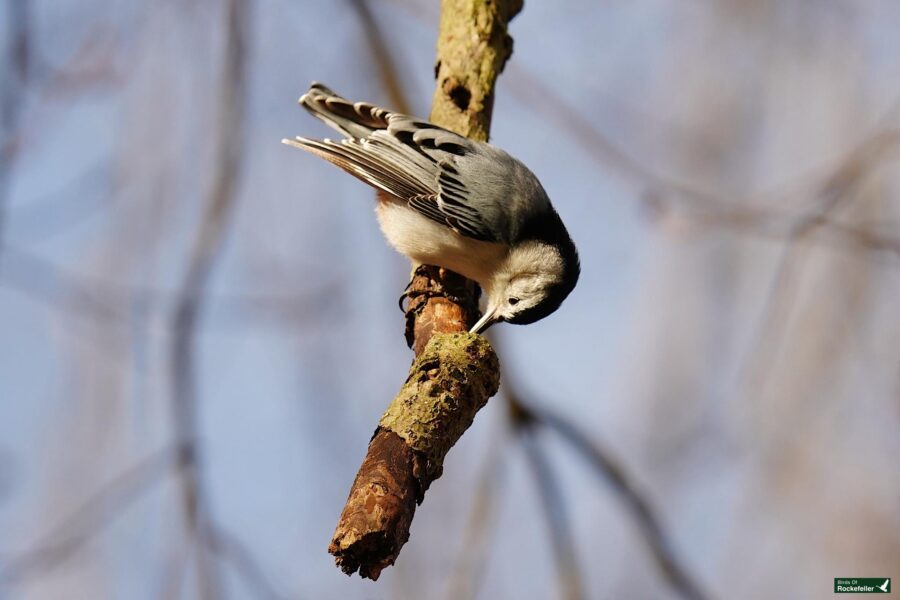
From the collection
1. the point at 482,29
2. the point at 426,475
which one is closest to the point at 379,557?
the point at 426,475

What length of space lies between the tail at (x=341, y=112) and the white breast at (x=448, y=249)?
44 centimetres

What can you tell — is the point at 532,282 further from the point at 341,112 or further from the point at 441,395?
the point at 441,395

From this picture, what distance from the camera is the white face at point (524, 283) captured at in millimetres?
3080

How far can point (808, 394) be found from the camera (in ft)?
16.1

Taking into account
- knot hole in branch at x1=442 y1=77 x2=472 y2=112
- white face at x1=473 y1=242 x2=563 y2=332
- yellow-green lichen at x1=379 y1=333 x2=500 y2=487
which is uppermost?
knot hole in branch at x1=442 y1=77 x2=472 y2=112

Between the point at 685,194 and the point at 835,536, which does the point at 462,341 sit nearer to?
the point at 685,194

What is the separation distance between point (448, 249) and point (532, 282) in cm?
32

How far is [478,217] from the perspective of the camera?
10.3ft
